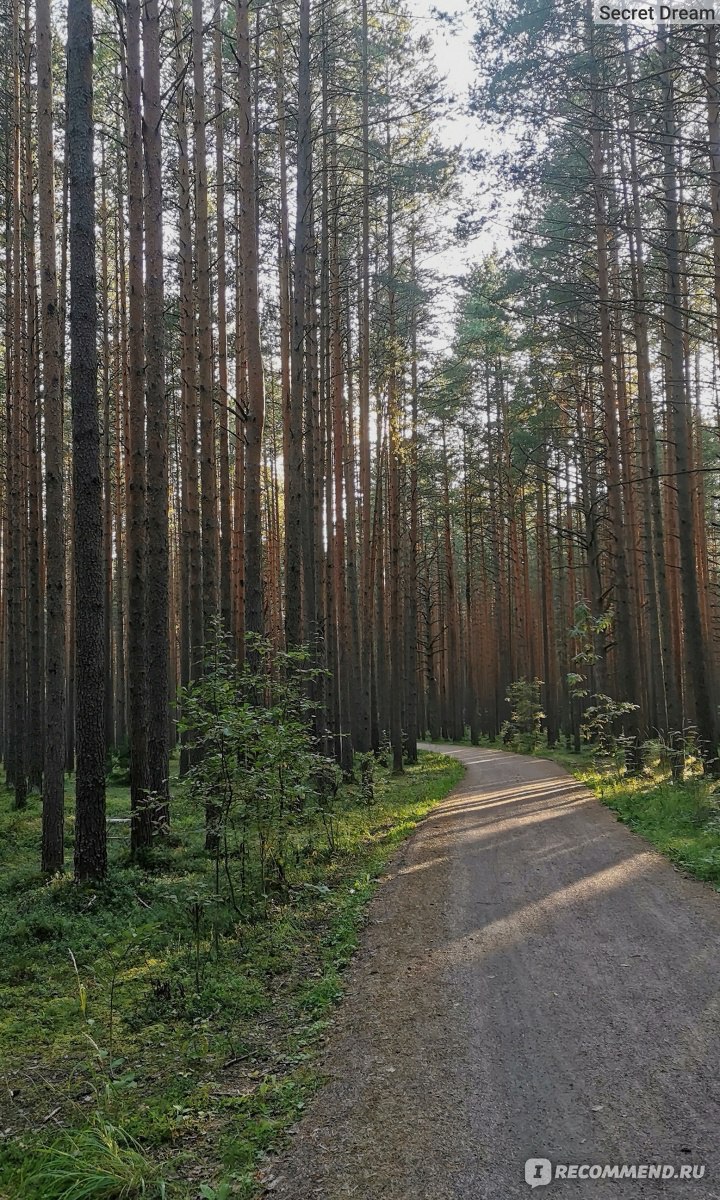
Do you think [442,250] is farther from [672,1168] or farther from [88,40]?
[672,1168]

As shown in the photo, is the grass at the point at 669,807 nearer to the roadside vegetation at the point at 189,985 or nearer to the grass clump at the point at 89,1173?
the roadside vegetation at the point at 189,985

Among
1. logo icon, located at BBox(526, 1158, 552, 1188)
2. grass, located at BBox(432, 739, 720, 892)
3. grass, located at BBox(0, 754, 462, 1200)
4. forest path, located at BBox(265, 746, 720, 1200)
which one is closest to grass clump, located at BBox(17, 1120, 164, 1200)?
grass, located at BBox(0, 754, 462, 1200)

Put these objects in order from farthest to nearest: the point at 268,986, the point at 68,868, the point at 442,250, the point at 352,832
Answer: the point at 442,250
the point at 352,832
the point at 68,868
the point at 268,986

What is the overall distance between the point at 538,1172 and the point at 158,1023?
8.87 ft

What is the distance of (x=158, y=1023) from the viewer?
468 cm

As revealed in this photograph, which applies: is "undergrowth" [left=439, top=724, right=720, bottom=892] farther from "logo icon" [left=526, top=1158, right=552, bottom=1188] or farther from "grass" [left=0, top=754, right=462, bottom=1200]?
"logo icon" [left=526, top=1158, right=552, bottom=1188]

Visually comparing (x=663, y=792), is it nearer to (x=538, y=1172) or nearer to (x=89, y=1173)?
(x=538, y=1172)

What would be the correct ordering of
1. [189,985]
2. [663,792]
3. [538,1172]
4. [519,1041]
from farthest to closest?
1. [663,792]
2. [189,985]
3. [519,1041]
4. [538,1172]

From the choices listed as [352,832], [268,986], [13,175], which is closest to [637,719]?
[352,832]

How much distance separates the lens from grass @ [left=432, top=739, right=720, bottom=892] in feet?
25.5

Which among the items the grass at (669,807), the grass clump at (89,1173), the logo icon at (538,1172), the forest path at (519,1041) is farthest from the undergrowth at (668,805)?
the grass clump at (89,1173)

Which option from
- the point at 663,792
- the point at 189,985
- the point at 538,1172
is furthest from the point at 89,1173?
the point at 663,792

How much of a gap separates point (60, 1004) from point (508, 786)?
37.4 feet

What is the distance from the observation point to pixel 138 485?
9242 mm
